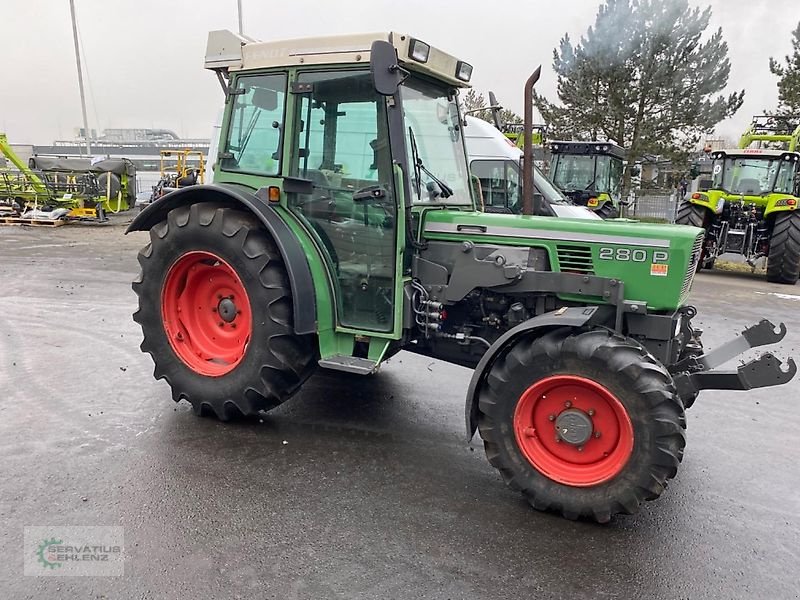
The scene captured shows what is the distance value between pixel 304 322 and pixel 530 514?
1.72 m

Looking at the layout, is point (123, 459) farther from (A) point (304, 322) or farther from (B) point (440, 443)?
(B) point (440, 443)

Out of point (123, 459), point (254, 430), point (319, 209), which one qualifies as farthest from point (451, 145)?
point (123, 459)

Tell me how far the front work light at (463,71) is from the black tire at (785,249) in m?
9.62

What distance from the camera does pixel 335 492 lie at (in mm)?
3357

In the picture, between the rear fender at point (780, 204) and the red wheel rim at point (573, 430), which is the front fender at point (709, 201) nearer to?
the rear fender at point (780, 204)

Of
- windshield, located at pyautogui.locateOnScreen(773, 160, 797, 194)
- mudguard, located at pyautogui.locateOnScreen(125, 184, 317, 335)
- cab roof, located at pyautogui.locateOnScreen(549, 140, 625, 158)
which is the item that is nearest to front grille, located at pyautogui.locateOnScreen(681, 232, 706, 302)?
mudguard, located at pyautogui.locateOnScreen(125, 184, 317, 335)

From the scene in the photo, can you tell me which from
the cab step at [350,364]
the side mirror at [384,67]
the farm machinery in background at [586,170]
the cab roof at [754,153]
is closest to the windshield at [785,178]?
the cab roof at [754,153]

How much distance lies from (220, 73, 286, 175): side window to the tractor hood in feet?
4.37

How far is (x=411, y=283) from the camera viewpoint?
3875 mm

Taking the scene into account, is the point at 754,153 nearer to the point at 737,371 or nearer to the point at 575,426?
the point at 737,371

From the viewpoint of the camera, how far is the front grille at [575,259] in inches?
138

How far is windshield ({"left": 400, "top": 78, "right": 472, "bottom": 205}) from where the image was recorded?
3793mm

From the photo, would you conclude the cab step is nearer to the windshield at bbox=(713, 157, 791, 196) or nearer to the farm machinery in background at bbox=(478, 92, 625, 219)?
the windshield at bbox=(713, 157, 791, 196)

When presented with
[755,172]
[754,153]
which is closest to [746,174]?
[755,172]
